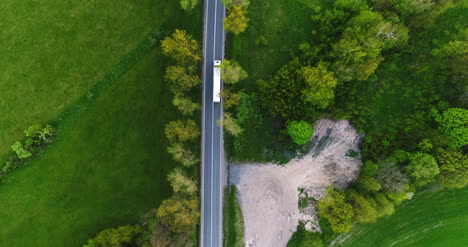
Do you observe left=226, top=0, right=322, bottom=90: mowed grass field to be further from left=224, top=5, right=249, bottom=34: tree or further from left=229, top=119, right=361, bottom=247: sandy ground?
left=229, top=119, right=361, bottom=247: sandy ground

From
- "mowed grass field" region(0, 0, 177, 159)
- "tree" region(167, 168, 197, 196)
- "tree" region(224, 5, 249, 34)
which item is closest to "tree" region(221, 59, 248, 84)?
"tree" region(224, 5, 249, 34)

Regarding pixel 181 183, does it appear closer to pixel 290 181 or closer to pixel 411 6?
pixel 290 181

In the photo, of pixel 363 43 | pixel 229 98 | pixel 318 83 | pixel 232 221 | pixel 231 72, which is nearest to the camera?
pixel 318 83

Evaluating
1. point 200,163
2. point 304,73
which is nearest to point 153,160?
point 200,163

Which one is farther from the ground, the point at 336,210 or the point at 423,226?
the point at 336,210

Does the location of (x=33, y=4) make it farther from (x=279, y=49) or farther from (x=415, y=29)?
(x=415, y=29)

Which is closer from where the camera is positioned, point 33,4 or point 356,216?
point 356,216

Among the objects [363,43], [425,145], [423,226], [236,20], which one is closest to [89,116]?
[236,20]

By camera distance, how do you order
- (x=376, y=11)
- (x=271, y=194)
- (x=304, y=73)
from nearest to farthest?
(x=304, y=73) < (x=376, y=11) < (x=271, y=194)
